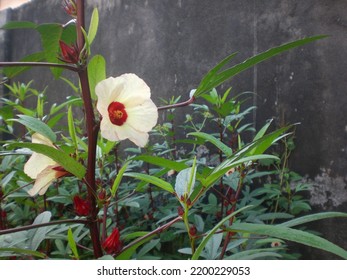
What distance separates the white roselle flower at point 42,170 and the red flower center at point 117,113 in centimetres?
10

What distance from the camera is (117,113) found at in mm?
543

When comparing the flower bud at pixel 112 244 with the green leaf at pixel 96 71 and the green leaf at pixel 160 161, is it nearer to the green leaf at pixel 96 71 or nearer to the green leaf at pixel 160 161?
the green leaf at pixel 160 161

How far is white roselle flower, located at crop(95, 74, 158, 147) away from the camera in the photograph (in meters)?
0.53

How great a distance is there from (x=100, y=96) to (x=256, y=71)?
1.43 meters

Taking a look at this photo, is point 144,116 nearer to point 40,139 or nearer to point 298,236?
point 40,139

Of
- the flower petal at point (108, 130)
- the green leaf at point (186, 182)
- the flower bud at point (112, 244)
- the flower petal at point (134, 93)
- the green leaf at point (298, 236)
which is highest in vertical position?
the flower petal at point (134, 93)

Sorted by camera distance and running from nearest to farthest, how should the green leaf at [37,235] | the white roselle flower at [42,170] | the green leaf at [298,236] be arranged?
1. the green leaf at [298,236]
2. the white roselle flower at [42,170]
3. the green leaf at [37,235]

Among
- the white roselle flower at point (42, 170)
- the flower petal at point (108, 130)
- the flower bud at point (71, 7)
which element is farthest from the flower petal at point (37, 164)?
the flower bud at point (71, 7)

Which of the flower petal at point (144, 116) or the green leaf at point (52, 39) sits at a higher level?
the green leaf at point (52, 39)

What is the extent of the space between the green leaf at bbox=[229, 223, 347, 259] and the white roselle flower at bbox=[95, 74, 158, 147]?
7.3 inches

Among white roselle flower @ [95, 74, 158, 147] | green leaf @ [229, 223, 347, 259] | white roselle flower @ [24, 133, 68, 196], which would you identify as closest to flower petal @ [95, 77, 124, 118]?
white roselle flower @ [95, 74, 158, 147]

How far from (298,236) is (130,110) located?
0.96ft

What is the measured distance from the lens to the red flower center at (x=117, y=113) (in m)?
0.53

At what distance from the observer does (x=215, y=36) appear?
2002 mm
